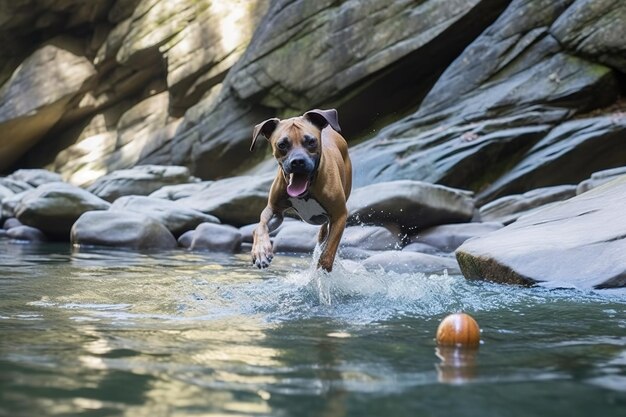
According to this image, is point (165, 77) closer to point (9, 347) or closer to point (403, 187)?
point (403, 187)

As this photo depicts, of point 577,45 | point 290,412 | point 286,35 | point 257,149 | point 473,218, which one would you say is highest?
point 286,35

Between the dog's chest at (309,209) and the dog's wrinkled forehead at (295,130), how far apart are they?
20.3 inches

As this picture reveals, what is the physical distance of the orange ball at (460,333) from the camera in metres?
3.00

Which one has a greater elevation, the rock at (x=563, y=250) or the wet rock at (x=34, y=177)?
the wet rock at (x=34, y=177)

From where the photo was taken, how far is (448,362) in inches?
106

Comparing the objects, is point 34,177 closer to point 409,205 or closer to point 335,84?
point 335,84

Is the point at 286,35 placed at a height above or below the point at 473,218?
above

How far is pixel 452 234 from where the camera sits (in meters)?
10.8

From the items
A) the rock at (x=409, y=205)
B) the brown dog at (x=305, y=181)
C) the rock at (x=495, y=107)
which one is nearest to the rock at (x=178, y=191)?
the rock at (x=495, y=107)

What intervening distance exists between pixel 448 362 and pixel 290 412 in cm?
93

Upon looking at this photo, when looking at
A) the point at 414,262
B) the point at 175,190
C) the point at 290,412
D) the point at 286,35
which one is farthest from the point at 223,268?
the point at 286,35

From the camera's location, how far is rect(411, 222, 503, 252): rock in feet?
34.8

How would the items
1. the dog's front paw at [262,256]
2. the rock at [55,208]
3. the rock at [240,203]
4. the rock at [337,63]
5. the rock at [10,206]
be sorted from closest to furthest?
the dog's front paw at [262,256]
the rock at [55,208]
the rock at [240,203]
the rock at [10,206]
the rock at [337,63]

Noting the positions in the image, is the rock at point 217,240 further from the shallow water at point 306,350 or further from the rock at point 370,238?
the shallow water at point 306,350
